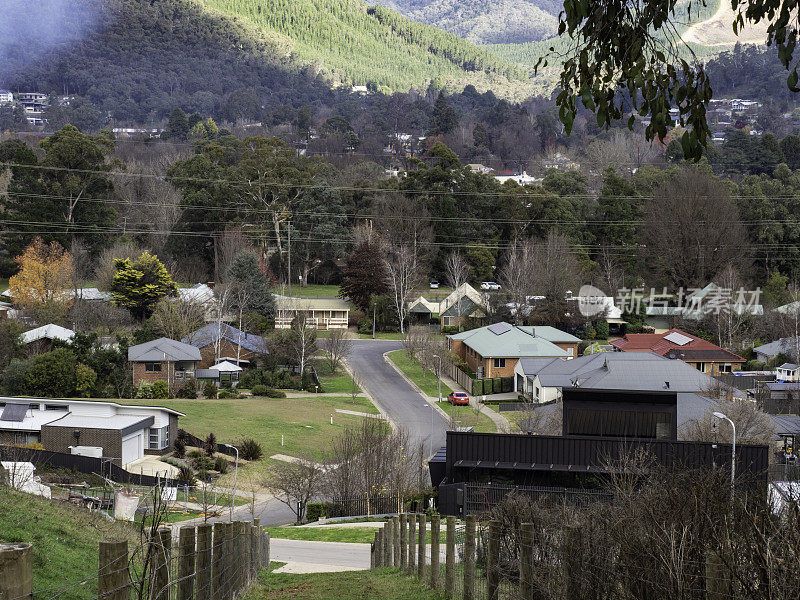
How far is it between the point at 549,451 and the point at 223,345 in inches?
1253

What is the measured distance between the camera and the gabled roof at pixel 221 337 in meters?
53.0

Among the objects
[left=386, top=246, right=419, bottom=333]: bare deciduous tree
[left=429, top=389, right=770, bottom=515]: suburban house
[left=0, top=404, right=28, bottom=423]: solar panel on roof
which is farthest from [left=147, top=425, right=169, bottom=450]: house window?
[left=386, top=246, right=419, bottom=333]: bare deciduous tree

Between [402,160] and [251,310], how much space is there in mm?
80826

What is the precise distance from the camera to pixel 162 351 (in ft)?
158

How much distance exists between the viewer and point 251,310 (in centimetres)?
6228

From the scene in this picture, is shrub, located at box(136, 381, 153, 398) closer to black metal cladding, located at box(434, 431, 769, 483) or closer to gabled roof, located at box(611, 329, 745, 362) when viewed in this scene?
black metal cladding, located at box(434, 431, 769, 483)

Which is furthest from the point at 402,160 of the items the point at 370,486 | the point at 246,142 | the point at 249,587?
the point at 249,587

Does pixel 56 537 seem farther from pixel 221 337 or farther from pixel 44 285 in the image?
pixel 44 285

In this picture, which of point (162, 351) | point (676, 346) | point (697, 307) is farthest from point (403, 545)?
point (697, 307)

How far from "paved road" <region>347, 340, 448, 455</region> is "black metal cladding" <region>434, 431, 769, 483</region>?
8.07 m

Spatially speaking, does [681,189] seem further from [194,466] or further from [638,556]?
[638,556]

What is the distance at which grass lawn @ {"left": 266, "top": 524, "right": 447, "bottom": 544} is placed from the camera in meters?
21.7

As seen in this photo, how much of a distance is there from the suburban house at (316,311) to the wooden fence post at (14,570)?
57707mm

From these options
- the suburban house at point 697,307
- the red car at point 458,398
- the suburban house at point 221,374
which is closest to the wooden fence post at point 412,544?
the red car at point 458,398
